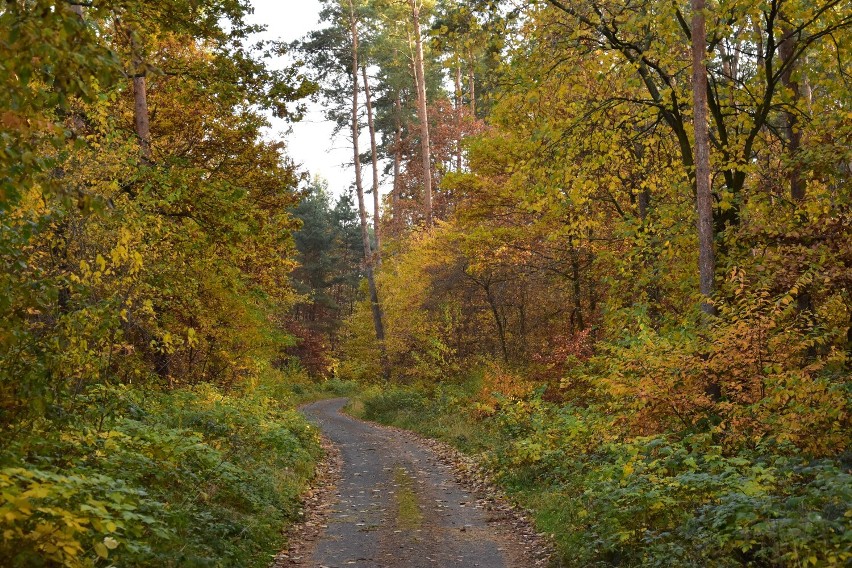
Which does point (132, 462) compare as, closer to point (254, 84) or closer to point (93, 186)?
point (93, 186)

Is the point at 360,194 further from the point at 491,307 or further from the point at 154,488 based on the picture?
the point at 154,488

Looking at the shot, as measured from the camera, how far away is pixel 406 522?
382 inches

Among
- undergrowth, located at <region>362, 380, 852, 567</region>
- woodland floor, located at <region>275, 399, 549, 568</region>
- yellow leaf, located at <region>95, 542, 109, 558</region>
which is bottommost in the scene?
woodland floor, located at <region>275, 399, 549, 568</region>

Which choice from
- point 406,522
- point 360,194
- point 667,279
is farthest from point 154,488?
point 360,194

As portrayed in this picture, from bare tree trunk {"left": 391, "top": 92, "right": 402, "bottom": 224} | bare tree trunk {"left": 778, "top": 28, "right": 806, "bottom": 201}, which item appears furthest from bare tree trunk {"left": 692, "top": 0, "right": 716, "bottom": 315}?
bare tree trunk {"left": 391, "top": 92, "right": 402, "bottom": 224}

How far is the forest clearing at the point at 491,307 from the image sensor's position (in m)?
5.18

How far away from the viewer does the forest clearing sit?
5.18m

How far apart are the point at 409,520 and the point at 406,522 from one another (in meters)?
0.13

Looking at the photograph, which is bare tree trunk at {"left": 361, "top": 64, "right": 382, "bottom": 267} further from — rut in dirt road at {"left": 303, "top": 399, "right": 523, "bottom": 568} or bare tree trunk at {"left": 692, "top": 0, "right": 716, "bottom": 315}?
bare tree trunk at {"left": 692, "top": 0, "right": 716, "bottom": 315}

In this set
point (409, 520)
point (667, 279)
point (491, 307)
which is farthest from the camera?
point (491, 307)

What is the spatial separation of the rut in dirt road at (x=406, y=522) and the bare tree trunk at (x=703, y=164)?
475 cm

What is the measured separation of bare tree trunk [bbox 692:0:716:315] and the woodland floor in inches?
177

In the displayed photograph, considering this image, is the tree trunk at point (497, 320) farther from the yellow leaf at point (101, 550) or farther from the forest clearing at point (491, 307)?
the yellow leaf at point (101, 550)

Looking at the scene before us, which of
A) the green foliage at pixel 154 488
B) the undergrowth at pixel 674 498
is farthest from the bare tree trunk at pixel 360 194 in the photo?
the undergrowth at pixel 674 498
